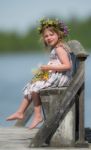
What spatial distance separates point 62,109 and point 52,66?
51 centimetres

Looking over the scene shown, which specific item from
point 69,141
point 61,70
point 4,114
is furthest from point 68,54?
point 4,114

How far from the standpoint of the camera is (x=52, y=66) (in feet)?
32.3

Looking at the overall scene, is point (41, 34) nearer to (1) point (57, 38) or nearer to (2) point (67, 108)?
(1) point (57, 38)

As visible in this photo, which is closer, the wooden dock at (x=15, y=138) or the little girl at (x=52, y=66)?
the wooden dock at (x=15, y=138)

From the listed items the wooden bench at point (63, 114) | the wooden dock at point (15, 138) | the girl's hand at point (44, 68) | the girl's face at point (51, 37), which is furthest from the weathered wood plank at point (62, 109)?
the girl's face at point (51, 37)

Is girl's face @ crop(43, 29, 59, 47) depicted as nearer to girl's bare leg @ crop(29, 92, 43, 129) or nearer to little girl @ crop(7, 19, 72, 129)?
little girl @ crop(7, 19, 72, 129)

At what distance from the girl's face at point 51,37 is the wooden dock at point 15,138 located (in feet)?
3.65

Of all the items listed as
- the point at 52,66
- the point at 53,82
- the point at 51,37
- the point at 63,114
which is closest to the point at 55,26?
the point at 51,37

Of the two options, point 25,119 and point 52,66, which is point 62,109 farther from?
point 25,119

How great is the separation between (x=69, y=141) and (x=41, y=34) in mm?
1276

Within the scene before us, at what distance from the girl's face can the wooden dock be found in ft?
3.65

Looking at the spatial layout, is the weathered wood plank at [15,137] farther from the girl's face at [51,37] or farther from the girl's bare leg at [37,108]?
the girl's face at [51,37]

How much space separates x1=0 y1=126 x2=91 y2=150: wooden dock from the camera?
9.68 m

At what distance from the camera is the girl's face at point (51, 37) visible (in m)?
10.1
